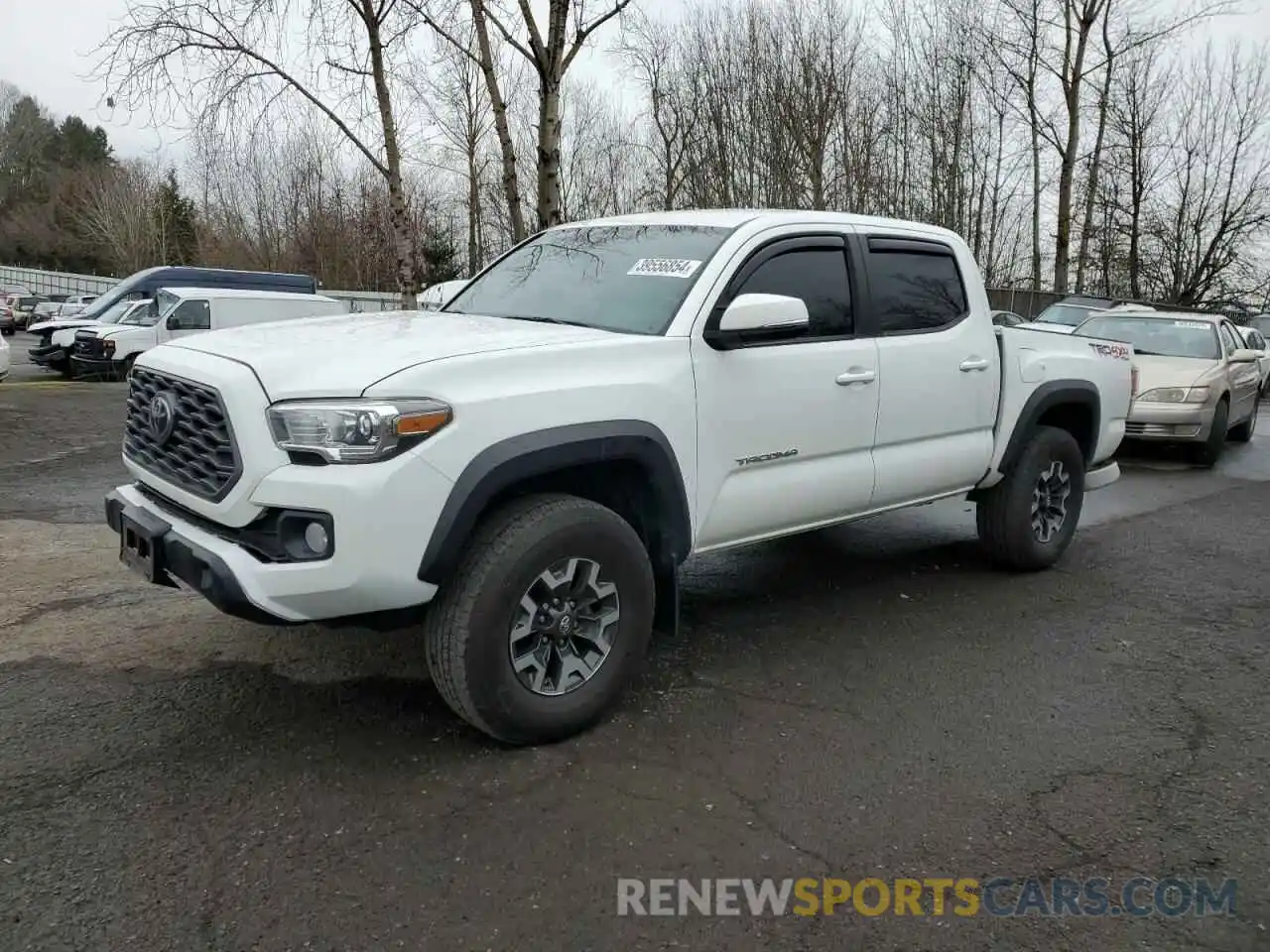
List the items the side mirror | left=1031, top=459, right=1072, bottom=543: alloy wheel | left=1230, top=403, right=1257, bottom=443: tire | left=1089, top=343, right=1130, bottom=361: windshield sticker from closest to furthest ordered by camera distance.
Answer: the side mirror, left=1031, top=459, right=1072, bottom=543: alloy wheel, left=1089, top=343, right=1130, bottom=361: windshield sticker, left=1230, top=403, right=1257, bottom=443: tire

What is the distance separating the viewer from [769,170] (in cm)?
2834

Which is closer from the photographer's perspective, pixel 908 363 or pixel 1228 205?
pixel 908 363

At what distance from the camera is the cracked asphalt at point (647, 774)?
2.58 m

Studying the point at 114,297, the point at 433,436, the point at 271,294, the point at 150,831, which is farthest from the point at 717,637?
the point at 114,297

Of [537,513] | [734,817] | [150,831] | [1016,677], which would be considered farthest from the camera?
[1016,677]

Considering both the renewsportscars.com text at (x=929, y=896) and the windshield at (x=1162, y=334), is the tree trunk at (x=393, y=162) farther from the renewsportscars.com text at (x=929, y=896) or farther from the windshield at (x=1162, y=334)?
the renewsportscars.com text at (x=929, y=896)

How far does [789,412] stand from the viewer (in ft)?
13.6

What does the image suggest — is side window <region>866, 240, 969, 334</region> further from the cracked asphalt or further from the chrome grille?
the chrome grille

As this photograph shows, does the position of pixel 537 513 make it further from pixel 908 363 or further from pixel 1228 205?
pixel 1228 205

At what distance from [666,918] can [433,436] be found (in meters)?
1.54

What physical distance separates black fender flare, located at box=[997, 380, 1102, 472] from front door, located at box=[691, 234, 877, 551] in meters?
1.30

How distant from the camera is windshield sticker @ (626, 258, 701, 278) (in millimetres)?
4094

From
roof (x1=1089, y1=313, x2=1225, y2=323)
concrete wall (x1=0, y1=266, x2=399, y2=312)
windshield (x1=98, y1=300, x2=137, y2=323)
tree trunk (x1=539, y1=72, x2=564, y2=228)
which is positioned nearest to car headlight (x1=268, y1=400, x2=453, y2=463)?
tree trunk (x1=539, y1=72, x2=564, y2=228)

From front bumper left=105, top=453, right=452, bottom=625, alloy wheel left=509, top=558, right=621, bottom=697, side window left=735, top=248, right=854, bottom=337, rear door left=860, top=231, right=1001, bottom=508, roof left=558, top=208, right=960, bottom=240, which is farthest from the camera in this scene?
rear door left=860, top=231, right=1001, bottom=508
